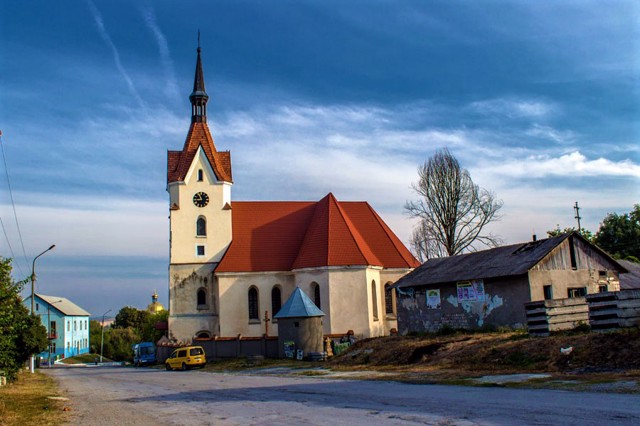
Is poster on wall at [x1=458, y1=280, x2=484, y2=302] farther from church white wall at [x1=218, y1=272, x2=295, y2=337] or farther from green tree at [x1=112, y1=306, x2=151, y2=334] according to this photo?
green tree at [x1=112, y1=306, x2=151, y2=334]

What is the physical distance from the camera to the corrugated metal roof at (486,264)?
27641 mm

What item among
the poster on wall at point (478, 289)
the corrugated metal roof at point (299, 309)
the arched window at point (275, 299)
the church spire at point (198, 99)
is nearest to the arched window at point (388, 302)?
the arched window at point (275, 299)

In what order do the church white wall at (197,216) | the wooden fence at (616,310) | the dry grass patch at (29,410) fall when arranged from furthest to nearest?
1. the church white wall at (197,216)
2. the wooden fence at (616,310)
3. the dry grass patch at (29,410)

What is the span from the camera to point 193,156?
4678 centimetres

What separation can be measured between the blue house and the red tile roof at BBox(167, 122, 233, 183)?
139 ft

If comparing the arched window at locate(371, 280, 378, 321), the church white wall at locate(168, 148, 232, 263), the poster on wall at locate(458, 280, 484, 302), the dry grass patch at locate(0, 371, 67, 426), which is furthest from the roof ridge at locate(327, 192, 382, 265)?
the dry grass patch at locate(0, 371, 67, 426)

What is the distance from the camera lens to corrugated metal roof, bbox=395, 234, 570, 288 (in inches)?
1088

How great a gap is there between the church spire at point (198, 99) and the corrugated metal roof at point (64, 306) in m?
44.5

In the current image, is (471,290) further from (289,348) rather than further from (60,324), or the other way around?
(60,324)

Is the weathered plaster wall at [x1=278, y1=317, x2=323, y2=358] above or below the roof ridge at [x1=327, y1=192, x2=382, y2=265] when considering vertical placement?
below

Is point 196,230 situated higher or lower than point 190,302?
higher

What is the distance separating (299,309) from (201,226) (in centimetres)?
1505

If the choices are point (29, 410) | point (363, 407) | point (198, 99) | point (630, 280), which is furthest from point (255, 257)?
point (363, 407)

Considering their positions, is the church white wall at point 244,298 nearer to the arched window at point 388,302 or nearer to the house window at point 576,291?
Answer: the arched window at point 388,302
